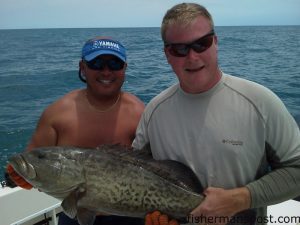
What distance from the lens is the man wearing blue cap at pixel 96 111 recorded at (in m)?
3.30

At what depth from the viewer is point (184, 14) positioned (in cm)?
249

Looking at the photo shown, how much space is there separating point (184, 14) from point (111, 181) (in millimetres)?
1283

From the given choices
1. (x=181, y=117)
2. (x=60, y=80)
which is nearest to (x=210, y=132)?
(x=181, y=117)

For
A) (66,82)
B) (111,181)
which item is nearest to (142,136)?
(111,181)

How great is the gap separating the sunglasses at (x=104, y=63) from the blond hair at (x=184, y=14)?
84 cm

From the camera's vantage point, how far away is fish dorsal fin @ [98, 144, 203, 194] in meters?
2.66

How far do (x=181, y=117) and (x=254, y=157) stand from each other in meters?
0.58

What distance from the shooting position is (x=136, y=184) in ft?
8.74

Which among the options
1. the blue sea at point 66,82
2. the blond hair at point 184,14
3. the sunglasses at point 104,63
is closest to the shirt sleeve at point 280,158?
the blond hair at point 184,14

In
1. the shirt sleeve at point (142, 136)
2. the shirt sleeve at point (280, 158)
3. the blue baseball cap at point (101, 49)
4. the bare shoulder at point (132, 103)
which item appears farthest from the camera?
the bare shoulder at point (132, 103)

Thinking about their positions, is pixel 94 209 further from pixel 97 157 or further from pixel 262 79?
pixel 262 79

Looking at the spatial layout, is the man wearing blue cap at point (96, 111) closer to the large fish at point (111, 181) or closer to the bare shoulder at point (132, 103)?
the bare shoulder at point (132, 103)

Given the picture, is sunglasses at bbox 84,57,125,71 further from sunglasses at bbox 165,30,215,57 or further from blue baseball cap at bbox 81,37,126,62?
sunglasses at bbox 165,30,215,57

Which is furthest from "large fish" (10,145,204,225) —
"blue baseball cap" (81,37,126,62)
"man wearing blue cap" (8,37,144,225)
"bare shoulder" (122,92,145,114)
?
"blue baseball cap" (81,37,126,62)
